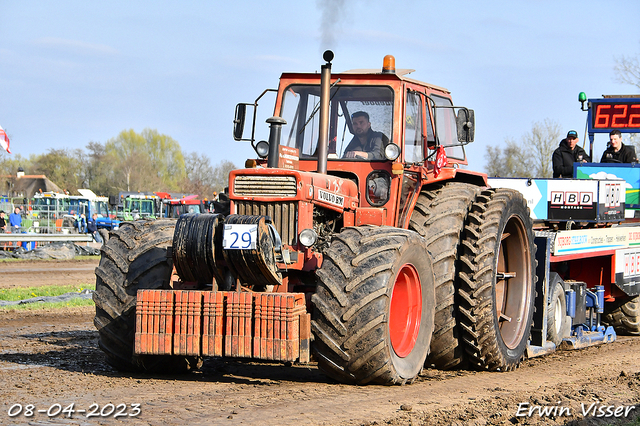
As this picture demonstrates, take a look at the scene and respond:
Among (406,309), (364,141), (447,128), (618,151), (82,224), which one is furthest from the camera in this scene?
(82,224)

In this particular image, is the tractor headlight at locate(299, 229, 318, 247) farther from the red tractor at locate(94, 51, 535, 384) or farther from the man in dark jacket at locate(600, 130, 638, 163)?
the man in dark jacket at locate(600, 130, 638, 163)

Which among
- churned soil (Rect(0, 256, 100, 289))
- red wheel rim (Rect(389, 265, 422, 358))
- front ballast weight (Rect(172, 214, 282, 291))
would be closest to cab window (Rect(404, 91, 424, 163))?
red wheel rim (Rect(389, 265, 422, 358))

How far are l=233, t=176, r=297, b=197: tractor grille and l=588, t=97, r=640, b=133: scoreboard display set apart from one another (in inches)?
385

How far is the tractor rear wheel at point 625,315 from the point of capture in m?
11.9

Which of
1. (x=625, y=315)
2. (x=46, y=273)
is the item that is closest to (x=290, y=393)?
(x=625, y=315)

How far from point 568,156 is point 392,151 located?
7653mm

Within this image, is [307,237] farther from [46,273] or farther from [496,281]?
[46,273]

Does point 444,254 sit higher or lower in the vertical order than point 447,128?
lower

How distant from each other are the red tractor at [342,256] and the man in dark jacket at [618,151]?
18.0 ft

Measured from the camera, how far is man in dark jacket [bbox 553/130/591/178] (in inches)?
557

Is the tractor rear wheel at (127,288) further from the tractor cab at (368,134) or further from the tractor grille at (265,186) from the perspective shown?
the tractor cab at (368,134)

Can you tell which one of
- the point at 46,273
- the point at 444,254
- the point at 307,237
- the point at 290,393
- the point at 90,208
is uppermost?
the point at 307,237

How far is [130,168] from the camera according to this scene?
86.2 metres

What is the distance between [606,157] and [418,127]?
693 centimetres
